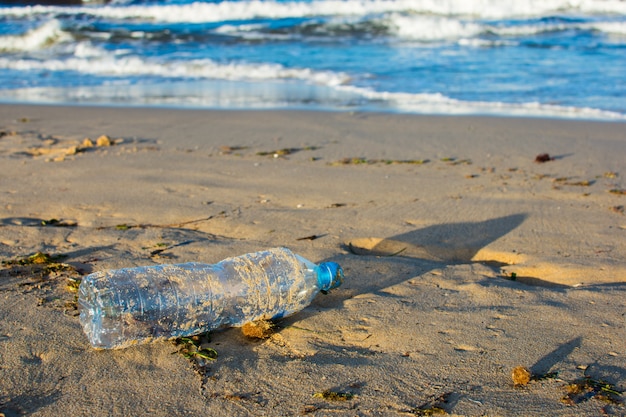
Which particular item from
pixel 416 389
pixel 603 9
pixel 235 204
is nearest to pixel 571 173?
pixel 235 204

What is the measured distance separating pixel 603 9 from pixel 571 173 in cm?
1789

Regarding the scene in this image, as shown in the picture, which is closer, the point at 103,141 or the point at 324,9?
the point at 103,141

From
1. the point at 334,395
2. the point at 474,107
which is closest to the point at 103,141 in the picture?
the point at 334,395

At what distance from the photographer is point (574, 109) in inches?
278

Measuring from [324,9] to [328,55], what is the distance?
29.9 ft

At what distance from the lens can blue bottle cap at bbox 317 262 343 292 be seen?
Result: 2320 mm

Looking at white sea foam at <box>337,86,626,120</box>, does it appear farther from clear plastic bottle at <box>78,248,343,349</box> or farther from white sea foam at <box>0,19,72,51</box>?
white sea foam at <box>0,19,72,51</box>

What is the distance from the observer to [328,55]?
12.3 meters

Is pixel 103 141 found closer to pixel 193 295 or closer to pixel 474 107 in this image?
pixel 193 295

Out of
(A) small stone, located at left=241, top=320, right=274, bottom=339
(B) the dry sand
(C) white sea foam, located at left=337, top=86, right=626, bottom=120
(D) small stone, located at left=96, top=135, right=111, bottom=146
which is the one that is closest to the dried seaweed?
(B) the dry sand

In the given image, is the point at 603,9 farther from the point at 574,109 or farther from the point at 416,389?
the point at 416,389

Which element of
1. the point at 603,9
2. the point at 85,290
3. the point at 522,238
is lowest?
the point at 522,238

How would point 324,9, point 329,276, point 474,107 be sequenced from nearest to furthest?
point 329,276
point 474,107
point 324,9

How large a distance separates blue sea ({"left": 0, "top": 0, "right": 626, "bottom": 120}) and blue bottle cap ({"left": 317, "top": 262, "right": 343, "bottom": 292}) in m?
4.91
